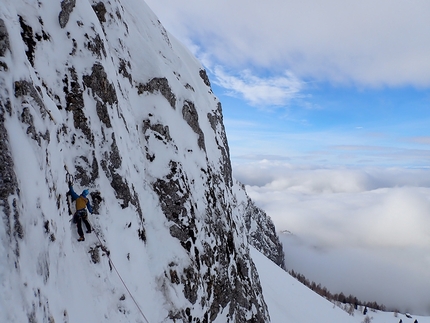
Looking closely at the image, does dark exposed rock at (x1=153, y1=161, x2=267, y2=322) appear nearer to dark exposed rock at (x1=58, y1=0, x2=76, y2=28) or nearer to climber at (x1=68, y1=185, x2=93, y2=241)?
climber at (x1=68, y1=185, x2=93, y2=241)

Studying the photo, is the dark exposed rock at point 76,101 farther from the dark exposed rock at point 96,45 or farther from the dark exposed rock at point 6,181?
the dark exposed rock at point 6,181

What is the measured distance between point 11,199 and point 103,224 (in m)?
4.56

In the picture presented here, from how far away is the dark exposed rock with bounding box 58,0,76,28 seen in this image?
10047 millimetres

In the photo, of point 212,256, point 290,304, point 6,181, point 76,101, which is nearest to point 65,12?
point 76,101

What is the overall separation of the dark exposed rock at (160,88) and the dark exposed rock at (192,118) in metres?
1.15

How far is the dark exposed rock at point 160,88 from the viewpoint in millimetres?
15828

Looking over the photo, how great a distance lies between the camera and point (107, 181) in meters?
10.2

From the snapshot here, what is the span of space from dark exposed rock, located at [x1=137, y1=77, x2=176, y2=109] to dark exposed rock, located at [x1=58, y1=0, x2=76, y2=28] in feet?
18.5

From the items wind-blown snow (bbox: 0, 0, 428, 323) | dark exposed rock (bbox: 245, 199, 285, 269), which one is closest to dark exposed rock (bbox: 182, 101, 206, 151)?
wind-blown snow (bbox: 0, 0, 428, 323)

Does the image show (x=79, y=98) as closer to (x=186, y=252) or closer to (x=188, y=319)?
(x=186, y=252)

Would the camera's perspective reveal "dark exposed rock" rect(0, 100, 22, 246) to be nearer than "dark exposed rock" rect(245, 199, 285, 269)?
Yes

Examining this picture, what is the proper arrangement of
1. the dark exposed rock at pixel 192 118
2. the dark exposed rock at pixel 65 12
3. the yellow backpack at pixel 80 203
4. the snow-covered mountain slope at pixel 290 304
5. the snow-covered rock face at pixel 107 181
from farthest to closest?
the snow-covered mountain slope at pixel 290 304, the dark exposed rock at pixel 192 118, the dark exposed rock at pixel 65 12, the yellow backpack at pixel 80 203, the snow-covered rock face at pixel 107 181

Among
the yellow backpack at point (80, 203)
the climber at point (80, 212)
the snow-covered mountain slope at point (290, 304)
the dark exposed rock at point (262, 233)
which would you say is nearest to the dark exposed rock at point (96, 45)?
the climber at point (80, 212)

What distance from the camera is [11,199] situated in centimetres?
516
